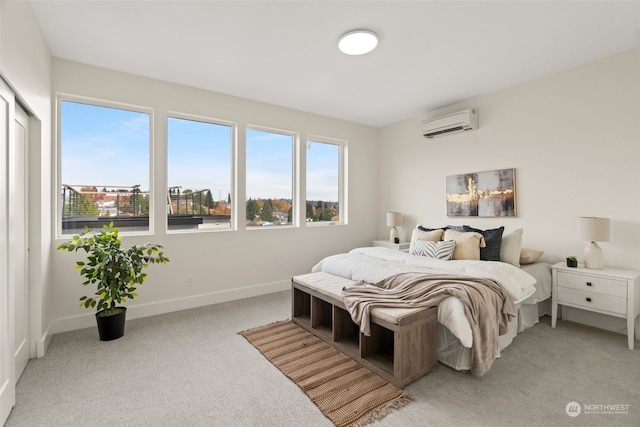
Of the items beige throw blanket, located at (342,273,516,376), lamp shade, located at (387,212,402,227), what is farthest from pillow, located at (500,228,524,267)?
lamp shade, located at (387,212,402,227)

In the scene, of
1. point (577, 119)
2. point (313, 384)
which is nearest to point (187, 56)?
point (313, 384)

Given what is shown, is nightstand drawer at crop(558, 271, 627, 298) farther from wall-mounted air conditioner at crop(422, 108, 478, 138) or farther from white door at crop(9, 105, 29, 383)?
white door at crop(9, 105, 29, 383)

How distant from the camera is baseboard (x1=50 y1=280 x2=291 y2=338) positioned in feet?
9.86

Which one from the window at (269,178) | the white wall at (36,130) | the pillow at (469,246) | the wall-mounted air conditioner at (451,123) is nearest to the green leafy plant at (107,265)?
the white wall at (36,130)

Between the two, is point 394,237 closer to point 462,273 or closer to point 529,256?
point 529,256

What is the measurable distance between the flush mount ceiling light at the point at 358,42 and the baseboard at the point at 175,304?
9.95ft

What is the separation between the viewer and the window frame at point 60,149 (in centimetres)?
301

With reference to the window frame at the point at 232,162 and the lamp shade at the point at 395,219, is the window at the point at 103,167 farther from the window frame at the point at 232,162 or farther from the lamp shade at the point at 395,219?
the lamp shade at the point at 395,219

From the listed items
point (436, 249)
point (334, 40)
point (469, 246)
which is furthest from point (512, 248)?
point (334, 40)

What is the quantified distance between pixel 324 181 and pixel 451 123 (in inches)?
79.3

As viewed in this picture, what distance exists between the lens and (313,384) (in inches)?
81.9

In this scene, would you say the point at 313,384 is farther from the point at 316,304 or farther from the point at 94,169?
the point at 94,169

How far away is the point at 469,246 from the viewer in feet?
10.9

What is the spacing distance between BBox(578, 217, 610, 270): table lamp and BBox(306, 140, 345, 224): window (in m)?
3.12
